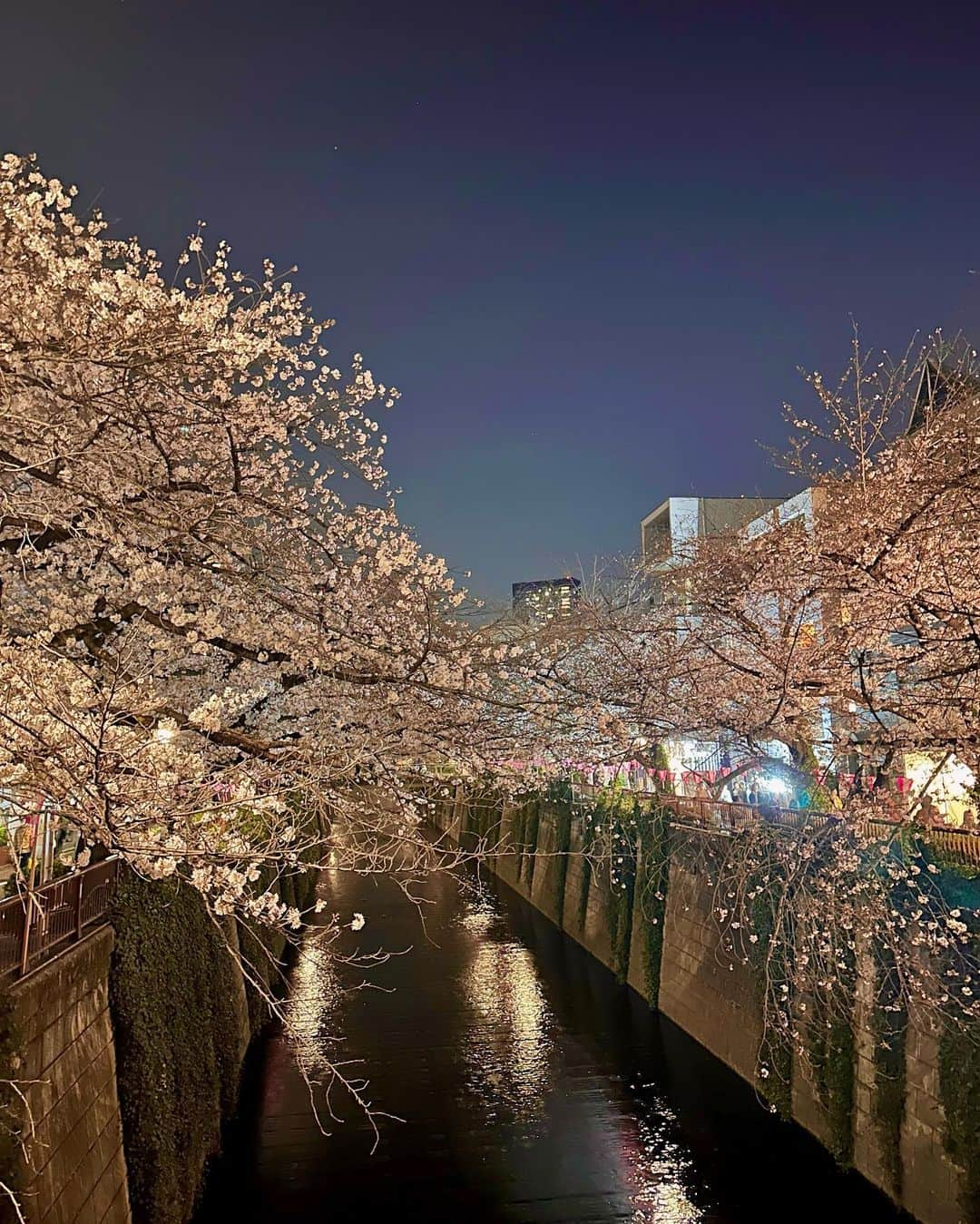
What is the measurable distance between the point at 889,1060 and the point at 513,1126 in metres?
5.42

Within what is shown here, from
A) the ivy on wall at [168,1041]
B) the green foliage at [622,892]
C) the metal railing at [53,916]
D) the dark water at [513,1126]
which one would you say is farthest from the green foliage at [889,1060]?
the green foliage at [622,892]

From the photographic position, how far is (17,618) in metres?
7.50

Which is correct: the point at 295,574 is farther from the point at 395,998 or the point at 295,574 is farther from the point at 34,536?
the point at 395,998

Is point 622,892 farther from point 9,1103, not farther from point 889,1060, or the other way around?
point 9,1103

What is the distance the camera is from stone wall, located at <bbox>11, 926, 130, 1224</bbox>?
6.20m

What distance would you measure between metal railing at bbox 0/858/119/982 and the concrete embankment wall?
3303mm

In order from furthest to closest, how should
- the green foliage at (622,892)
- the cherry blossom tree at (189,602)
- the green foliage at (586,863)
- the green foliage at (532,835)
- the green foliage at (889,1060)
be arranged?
1. the green foliage at (532,835)
2. the green foliage at (586,863)
3. the green foliage at (622,892)
4. the green foliage at (889,1060)
5. the cherry blossom tree at (189,602)

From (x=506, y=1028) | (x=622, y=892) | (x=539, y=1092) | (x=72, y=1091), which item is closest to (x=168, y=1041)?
(x=72, y=1091)

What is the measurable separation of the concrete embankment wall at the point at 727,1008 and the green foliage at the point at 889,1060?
6 centimetres

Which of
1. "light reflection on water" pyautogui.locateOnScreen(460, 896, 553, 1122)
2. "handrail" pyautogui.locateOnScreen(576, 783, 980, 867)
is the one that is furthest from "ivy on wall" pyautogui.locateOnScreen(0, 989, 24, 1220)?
"light reflection on water" pyautogui.locateOnScreen(460, 896, 553, 1122)

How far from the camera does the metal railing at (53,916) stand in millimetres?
6531

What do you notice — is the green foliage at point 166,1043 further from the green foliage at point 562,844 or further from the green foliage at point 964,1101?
the green foliage at point 562,844

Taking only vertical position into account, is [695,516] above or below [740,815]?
above

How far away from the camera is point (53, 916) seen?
24.3 feet
